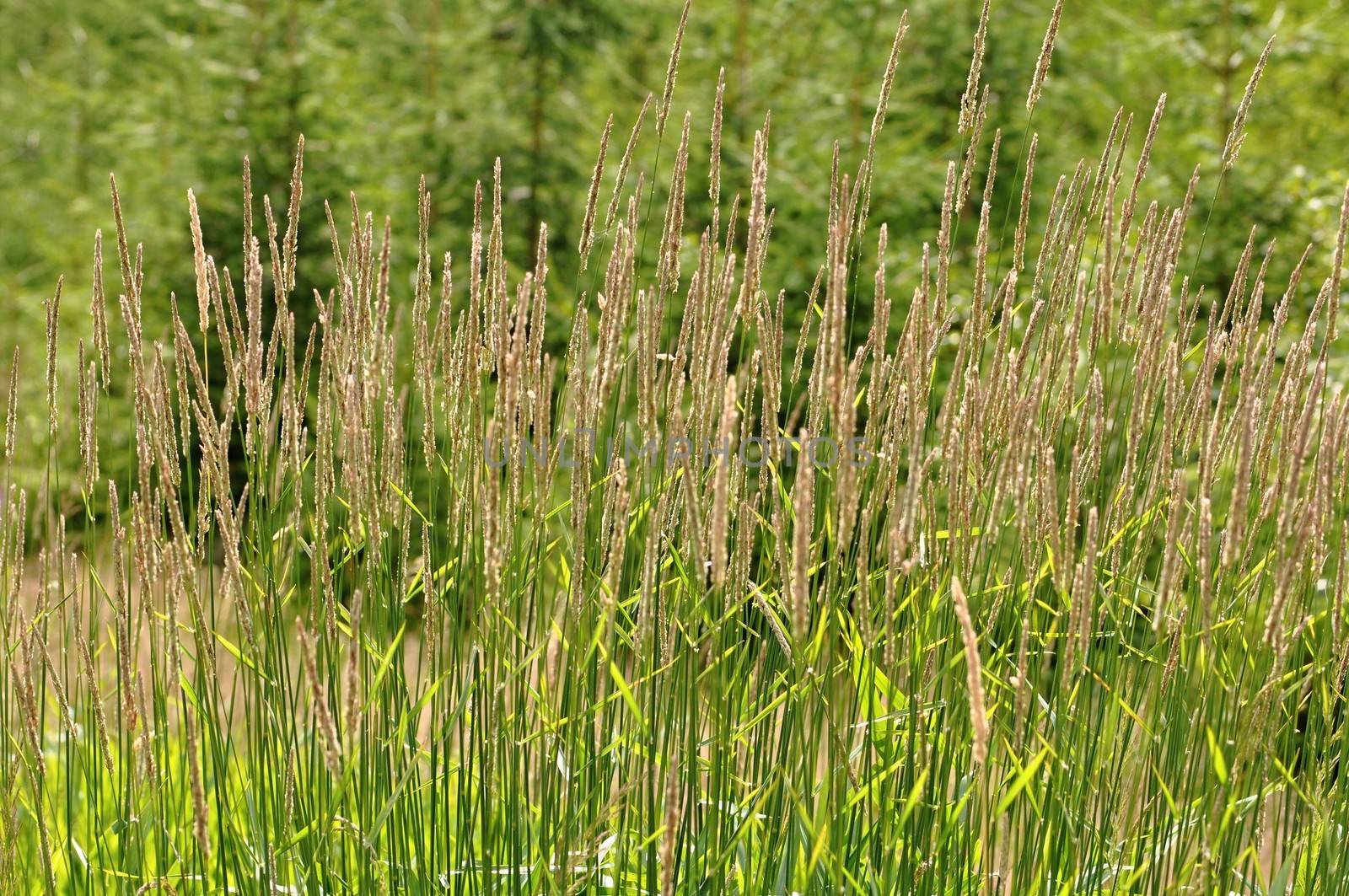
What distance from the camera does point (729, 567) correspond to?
1545mm

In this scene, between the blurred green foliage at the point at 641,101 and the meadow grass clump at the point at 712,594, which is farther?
the blurred green foliage at the point at 641,101

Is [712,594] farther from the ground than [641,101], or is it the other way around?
[641,101]

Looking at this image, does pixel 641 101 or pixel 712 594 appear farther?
pixel 641 101

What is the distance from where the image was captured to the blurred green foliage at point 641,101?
529 cm

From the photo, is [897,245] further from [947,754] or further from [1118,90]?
[947,754]

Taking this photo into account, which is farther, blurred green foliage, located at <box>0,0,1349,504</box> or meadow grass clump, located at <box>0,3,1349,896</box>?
blurred green foliage, located at <box>0,0,1349,504</box>

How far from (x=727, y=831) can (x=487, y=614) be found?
0.38m

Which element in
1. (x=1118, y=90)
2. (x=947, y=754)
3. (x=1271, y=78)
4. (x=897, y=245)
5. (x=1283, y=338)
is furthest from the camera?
(x=1118, y=90)

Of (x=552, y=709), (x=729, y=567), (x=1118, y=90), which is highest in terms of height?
(x=1118, y=90)

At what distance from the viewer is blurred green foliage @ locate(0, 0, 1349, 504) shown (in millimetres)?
5289

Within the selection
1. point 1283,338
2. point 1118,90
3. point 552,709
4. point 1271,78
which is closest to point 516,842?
point 552,709

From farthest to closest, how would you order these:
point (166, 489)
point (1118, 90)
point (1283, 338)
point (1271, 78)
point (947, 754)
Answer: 1. point (1118, 90)
2. point (1271, 78)
3. point (1283, 338)
4. point (947, 754)
5. point (166, 489)

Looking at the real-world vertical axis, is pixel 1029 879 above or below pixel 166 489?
below

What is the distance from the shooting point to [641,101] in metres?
6.11
